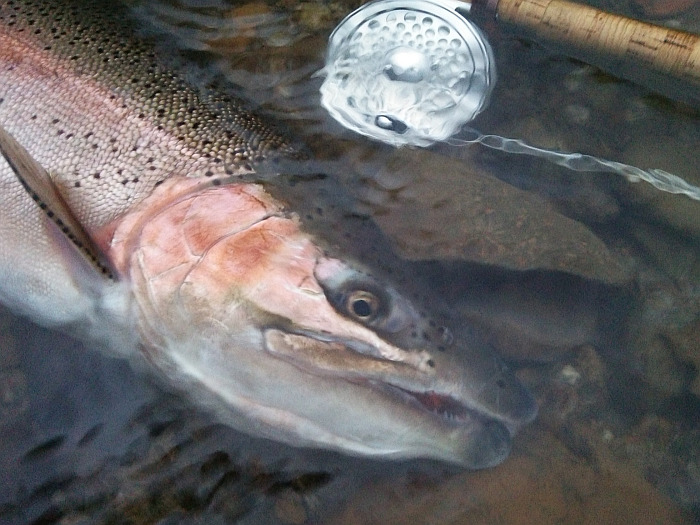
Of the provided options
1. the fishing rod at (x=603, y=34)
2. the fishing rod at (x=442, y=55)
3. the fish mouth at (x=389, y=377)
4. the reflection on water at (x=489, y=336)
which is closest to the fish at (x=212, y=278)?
the fish mouth at (x=389, y=377)

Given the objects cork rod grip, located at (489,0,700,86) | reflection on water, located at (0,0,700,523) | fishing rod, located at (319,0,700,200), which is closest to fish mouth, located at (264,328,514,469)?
reflection on water, located at (0,0,700,523)

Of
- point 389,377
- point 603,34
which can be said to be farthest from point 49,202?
point 603,34

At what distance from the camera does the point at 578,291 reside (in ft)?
8.05

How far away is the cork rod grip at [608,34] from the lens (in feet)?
7.39

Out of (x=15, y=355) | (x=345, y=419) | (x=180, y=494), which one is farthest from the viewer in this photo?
(x=15, y=355)

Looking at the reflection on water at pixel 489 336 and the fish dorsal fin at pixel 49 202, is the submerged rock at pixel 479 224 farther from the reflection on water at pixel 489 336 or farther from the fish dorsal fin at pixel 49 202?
the fish dorsal fin at pixel 49 202

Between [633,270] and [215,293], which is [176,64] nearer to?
[215,293]

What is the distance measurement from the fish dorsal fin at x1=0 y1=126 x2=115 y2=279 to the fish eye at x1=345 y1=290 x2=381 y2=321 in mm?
757

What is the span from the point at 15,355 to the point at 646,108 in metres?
2.81

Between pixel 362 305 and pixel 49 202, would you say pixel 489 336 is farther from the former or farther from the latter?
pixel 49 202

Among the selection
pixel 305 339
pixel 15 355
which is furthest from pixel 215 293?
Answer: pixel 15 355

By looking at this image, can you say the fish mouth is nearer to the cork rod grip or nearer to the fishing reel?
the fishing reel

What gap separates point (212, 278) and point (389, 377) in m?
0.58

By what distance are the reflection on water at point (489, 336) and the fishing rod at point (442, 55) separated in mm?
191
